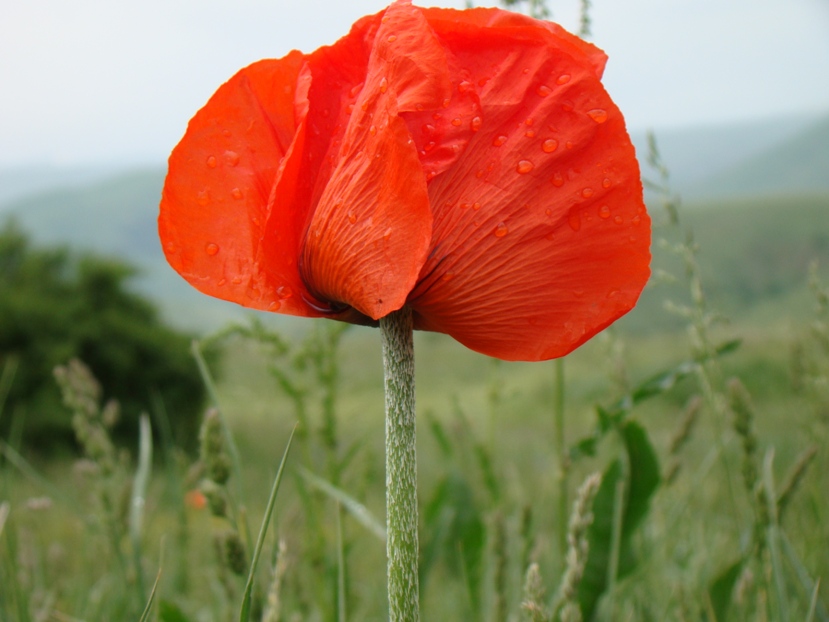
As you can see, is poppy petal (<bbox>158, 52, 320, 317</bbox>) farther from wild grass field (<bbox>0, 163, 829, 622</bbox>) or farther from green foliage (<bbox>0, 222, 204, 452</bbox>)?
green foliage (<bbox>0, 222, 204, 452</bbox>)

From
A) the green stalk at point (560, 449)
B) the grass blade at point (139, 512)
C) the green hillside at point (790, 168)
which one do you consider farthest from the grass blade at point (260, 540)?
the green hillside at point (790, 168)

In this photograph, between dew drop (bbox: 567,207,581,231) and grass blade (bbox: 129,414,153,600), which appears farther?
grass blade (bbox: 129,414,153,600)

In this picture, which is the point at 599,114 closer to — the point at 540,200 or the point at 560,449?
the point at 540,200

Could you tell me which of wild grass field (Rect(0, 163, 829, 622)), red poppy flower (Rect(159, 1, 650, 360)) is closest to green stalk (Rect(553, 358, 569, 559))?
wild grass field (Rect(0, 163, 829, 622))

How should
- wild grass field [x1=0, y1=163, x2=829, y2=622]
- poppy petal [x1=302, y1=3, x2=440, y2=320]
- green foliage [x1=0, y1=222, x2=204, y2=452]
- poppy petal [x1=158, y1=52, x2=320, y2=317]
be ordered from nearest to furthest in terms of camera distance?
poppy petal [x1=302, y1=3, x2=440, y2=320] < poppy petal [x1=158, y1=52, x2=320, y2=317] < wild grass field [x1=0, y1=163, x2=829, y2=622] < green foliage [x1=0, y1=222, x2=204, y2=452]

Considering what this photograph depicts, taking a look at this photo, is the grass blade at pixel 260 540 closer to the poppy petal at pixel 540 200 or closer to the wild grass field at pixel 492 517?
the wild grass field at pixel 492 517

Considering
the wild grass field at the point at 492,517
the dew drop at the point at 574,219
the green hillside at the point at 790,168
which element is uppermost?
the green hillside at the point at 790,168

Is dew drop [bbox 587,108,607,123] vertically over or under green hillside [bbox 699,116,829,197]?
under
